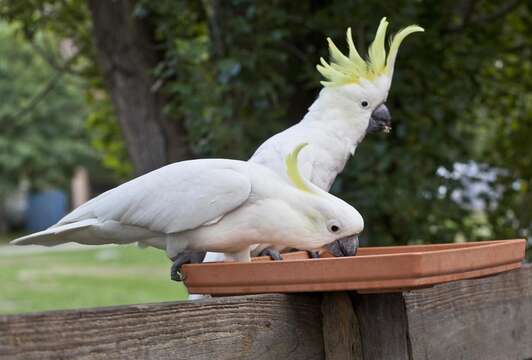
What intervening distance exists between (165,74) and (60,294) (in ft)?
16.8

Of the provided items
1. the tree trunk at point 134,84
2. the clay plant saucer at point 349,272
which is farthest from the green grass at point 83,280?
the clay plant saucer at point 349,272

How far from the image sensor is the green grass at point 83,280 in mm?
7527

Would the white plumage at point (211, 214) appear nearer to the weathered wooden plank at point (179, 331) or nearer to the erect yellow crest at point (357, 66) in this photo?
the weathered wooden plank at point (179, 331)

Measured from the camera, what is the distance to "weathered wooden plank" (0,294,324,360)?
0.94 meters

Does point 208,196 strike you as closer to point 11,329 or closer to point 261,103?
point 11,329

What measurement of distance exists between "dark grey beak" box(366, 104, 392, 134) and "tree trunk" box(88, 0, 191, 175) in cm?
138

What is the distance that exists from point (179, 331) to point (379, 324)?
398 millimetres

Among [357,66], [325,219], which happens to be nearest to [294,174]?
[325,219]

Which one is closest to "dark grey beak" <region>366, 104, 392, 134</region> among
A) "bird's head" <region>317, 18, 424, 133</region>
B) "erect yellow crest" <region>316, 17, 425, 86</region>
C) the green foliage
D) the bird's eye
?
"bird's head" <region>317, 18, 424, 133</region>

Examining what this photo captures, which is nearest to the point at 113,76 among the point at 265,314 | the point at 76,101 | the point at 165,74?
the point at 165,74

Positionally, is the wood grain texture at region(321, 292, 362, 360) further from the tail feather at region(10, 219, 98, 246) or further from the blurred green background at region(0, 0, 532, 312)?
the blurred green background at region(0, 0, 532, 312)

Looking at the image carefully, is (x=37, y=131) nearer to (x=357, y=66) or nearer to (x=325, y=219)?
(x=357, y=66)

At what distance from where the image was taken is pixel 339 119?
238 cm

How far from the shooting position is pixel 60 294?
8062 millimetres
